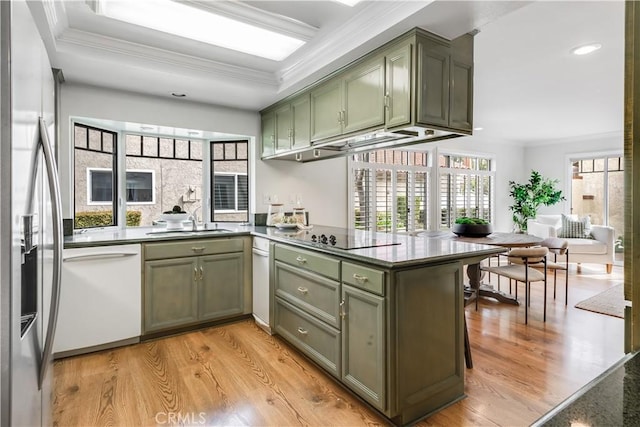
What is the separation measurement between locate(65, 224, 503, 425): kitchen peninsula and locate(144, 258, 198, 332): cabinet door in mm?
1255

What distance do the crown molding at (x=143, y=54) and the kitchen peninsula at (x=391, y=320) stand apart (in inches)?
69.0

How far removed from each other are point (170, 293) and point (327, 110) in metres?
2.16

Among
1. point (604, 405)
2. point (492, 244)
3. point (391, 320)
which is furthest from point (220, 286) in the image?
point (604, 405)

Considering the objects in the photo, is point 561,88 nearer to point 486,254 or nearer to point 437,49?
point 437,49

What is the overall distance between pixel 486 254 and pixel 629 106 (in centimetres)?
157

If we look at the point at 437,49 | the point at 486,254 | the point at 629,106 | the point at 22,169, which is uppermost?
the point at 437,49

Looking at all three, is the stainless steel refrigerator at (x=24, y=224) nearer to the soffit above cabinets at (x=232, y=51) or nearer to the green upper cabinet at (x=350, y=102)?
the soffit above cabinets at (x=232, y=51)

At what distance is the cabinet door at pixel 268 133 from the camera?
3.83 meters

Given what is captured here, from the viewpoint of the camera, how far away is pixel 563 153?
7.02 meters

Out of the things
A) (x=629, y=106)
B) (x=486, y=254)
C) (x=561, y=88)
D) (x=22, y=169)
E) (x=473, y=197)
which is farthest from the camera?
(x=473, y=197)

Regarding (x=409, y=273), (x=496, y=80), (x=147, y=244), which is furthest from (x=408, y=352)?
(x=496, y=80)

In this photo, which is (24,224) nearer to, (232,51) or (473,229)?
(232,51)

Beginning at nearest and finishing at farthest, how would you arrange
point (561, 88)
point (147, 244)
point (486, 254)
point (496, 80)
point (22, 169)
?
1. point (22, 169)
2. point (486, 254)
3. point (147, 244)
4. point (496, 80)
5. point (561, 88)

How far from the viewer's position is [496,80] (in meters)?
3.72
